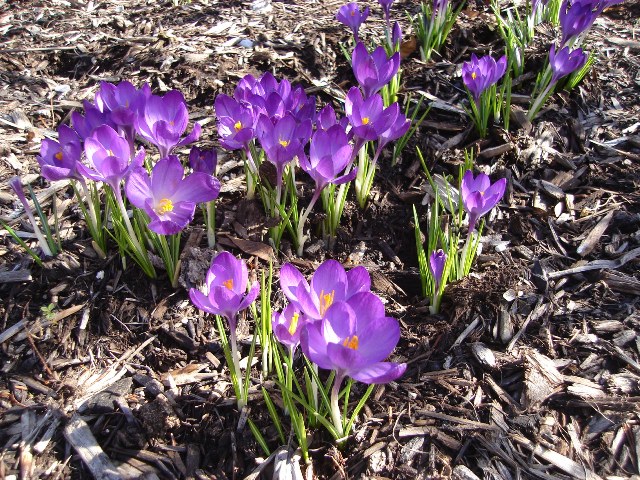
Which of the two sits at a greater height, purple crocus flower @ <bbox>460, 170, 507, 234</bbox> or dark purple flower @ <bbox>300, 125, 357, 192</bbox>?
dark purple flower @ <bbox>300, 125, 357, 192</bbox>

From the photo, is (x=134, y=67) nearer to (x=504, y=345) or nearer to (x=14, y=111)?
(x=14, y=111)

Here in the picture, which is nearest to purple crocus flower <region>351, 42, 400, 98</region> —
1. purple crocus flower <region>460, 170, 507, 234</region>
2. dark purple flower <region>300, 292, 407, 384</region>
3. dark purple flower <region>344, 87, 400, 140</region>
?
dark purple flower <region>344, 87, 400, 140</region>

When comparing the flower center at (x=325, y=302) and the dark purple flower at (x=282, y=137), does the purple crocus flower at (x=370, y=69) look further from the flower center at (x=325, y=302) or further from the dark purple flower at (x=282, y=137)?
the flower center at (x=325, y=302)

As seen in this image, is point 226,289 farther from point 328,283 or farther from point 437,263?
point 437,263

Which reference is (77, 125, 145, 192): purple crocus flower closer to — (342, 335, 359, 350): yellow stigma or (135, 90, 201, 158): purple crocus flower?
(135, 90, 201, 158): purple crocus flower

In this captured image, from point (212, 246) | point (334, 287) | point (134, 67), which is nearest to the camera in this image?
point (334, 287)

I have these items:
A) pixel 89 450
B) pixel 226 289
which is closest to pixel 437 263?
pixel 226 289

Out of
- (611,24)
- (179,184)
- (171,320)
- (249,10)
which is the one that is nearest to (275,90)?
(179,184)
